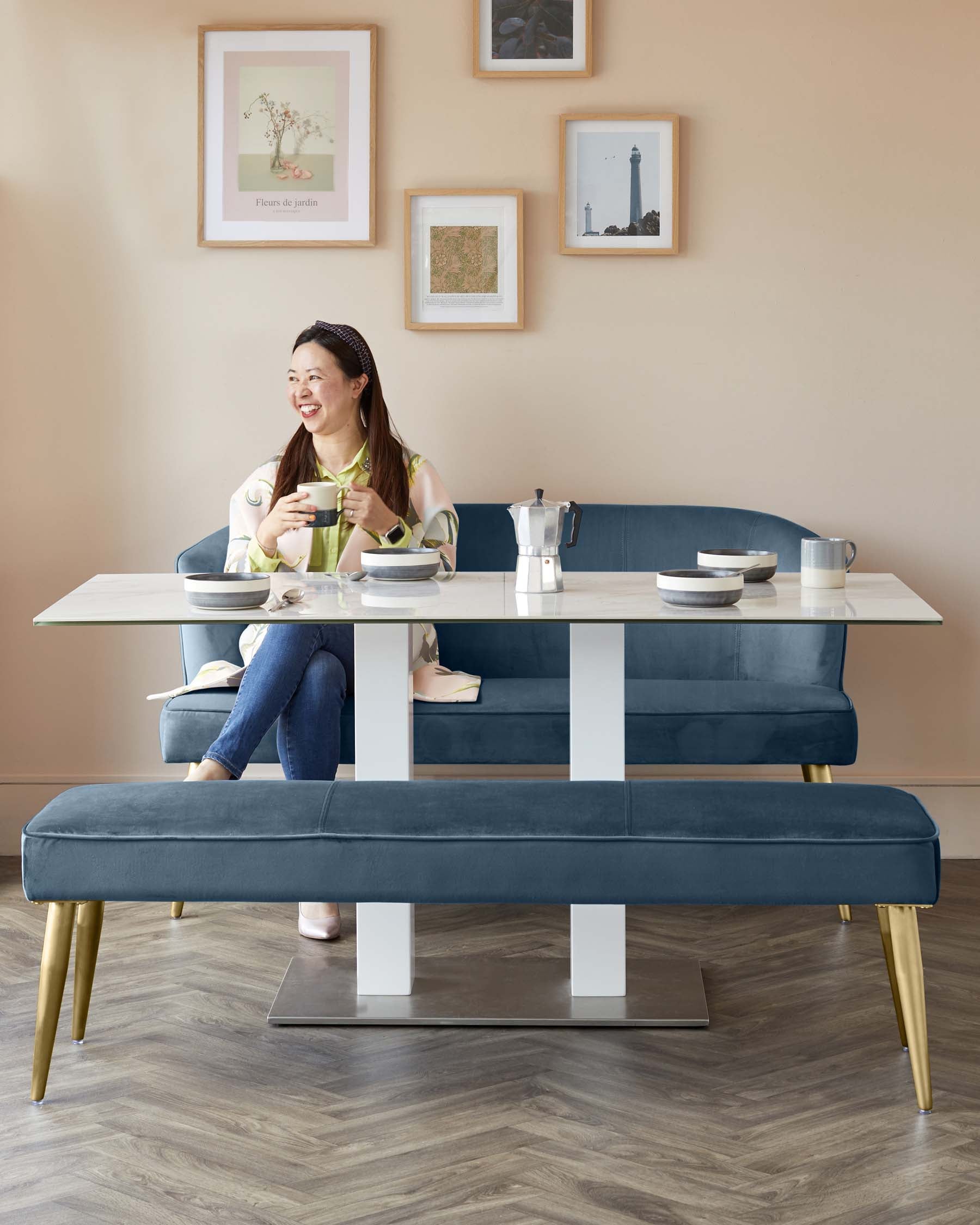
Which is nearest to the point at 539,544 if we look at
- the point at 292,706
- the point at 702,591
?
the point at 702,591

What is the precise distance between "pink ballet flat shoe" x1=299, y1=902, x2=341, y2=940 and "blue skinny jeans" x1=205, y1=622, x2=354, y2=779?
33 cm

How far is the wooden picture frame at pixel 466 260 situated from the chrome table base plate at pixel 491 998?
1660 mm

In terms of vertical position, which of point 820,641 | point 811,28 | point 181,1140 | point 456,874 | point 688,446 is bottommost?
point 181,1140

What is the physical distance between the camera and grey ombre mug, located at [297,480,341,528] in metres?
2.27

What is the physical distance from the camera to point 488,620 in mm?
1874

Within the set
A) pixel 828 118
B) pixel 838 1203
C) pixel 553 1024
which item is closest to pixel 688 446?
pixel 828 118

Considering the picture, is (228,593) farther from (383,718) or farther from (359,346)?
(359,346)

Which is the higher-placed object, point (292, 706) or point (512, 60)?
point (512, 60)

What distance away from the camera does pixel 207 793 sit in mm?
2068

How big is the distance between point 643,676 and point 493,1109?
4.55 feet

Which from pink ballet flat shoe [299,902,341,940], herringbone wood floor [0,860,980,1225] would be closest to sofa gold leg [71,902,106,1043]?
herringbone wood floor [0,860,980,1225]

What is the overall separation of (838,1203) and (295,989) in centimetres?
108

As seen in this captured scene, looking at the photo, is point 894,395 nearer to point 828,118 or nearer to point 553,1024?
point 828,118

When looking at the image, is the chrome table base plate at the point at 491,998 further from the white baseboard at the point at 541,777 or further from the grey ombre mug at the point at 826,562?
the white baseboard at the point at 541,777
